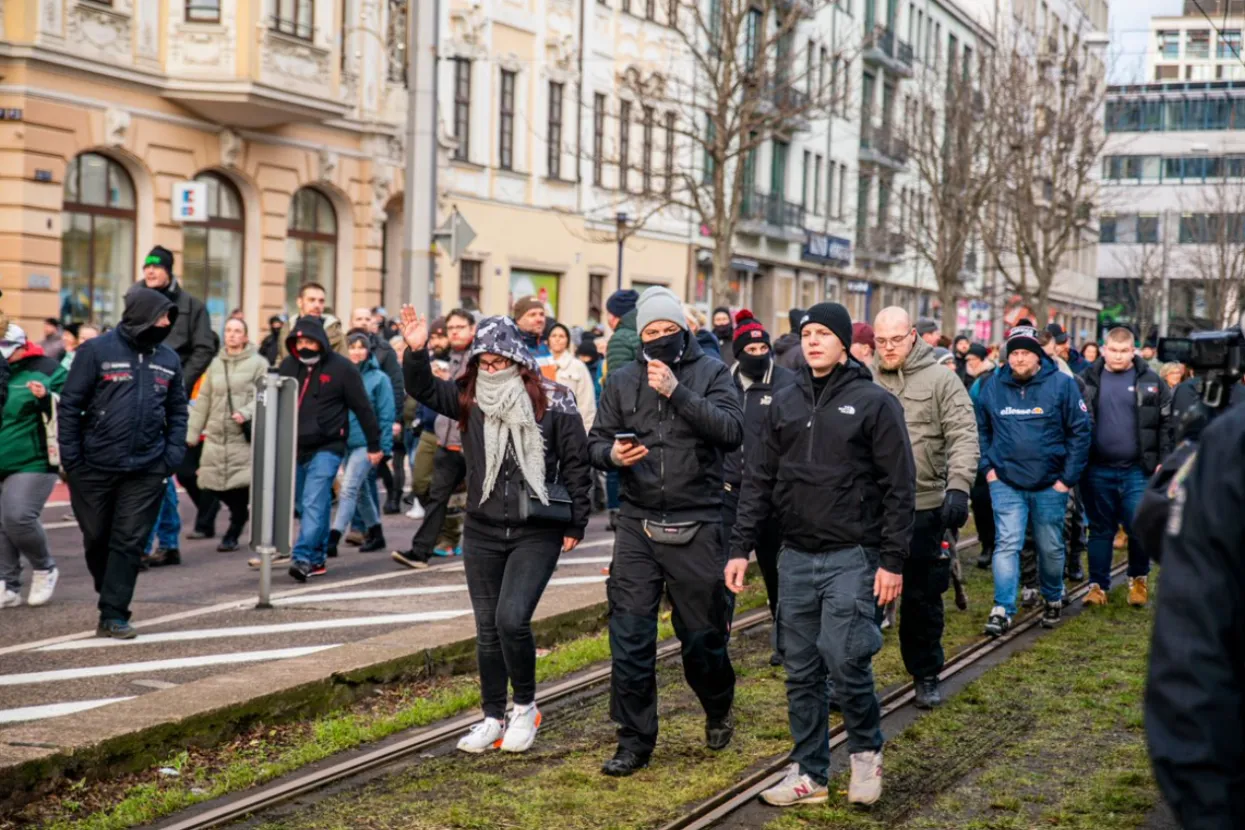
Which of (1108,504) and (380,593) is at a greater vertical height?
(1108,504)

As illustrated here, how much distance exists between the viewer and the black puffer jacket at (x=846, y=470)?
Answer: 6.69 metres

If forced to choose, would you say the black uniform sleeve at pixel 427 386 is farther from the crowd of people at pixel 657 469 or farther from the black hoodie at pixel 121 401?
the black hoodie at pixel 121 401

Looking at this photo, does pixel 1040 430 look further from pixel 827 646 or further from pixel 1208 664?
pixel 1208 664

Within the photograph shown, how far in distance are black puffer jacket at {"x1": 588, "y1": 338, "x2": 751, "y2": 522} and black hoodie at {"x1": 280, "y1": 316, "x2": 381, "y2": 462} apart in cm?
533

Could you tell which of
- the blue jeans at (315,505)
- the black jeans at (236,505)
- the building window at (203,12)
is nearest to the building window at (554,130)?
the building window at (203,12)

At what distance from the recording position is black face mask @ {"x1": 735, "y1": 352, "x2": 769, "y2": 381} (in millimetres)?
9352

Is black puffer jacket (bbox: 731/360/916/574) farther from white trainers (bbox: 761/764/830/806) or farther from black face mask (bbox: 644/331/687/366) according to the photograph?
white trainers (bbox: 761/764/830/806)

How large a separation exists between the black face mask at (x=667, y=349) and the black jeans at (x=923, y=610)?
1.96 m

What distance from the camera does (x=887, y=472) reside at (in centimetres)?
672

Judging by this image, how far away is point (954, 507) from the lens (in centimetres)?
846

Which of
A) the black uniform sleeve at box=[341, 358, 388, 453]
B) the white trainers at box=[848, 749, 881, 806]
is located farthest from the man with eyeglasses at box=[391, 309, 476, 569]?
the white trainers at box=[848, 749, 881, 806]

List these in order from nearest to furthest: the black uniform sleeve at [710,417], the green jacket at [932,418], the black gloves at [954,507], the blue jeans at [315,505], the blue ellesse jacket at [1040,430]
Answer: the black uniform sleeve at [710,417], the black gloves at [954,507], the green jacket at [932,418], the blue ellesse jacket at [1040,430], the blue jeans at [315,505]

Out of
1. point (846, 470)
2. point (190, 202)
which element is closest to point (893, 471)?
point (846, 470)

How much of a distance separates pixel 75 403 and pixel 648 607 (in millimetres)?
4056
